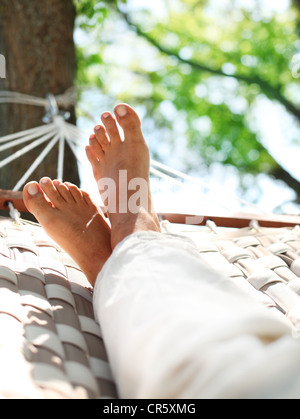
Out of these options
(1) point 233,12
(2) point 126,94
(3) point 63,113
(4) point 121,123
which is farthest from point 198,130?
(4) point 121,123

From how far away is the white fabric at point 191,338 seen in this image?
1.72 feet

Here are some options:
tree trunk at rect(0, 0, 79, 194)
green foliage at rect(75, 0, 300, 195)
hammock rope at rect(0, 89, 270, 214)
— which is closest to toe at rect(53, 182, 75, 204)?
hammock rope at rect(0, 89, 270, 214)

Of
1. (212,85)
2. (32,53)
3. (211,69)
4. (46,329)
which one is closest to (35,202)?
(46,329)

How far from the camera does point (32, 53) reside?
2.52 m

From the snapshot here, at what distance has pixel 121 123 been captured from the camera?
1.41 meters

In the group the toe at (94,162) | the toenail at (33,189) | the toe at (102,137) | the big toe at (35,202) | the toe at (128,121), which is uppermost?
the toe at (128,121)

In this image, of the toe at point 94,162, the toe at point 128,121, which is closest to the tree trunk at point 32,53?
the toe at point 94,162

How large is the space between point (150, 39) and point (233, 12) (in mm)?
1265

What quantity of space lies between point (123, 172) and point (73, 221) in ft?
0.71

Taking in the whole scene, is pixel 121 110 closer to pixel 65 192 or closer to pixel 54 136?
pixel 65 192

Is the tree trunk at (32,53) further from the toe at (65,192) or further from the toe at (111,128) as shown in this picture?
the toe at (65,192)

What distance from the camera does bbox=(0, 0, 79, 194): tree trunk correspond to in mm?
2513
